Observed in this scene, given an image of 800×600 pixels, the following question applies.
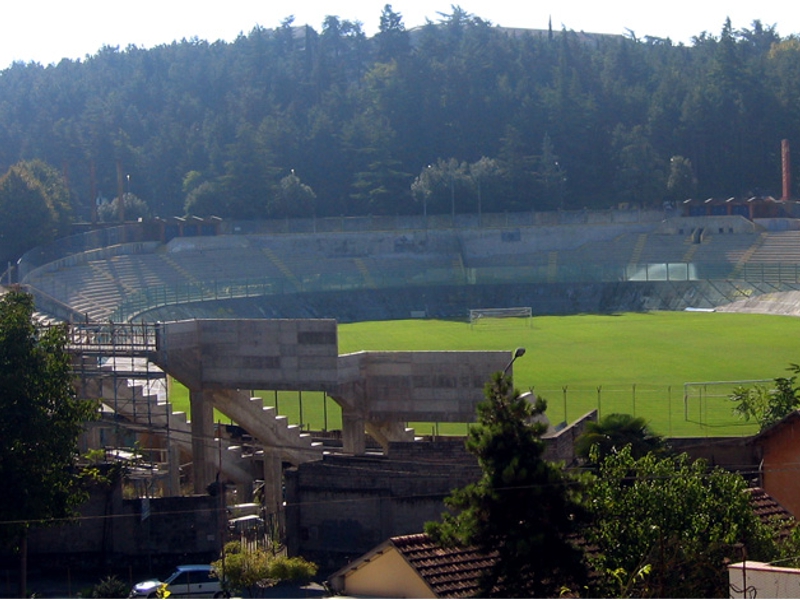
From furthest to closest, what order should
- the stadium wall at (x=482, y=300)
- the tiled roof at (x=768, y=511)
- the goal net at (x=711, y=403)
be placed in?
the stadium wall at (x=482, y=300) < the goal net at (x=711, y=403) < the tiled roof at (x=768, y=511)

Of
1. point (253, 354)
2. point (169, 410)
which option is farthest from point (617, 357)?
point (169, 410)

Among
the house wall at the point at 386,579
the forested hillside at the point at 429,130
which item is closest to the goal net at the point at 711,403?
the house wall at the point at 386,579

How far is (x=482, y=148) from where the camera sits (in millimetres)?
115688

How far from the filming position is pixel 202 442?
1160 inches

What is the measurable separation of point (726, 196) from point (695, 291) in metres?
33.2

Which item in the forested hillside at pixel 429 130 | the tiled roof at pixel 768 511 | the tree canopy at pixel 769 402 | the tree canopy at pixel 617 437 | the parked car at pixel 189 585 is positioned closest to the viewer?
the tiled roof at pixel 768 511

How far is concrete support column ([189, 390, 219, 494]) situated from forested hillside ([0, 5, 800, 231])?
67581 millimetres

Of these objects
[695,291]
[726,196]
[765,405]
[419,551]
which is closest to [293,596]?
[419,551]

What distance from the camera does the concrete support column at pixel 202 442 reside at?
2952 centimetres

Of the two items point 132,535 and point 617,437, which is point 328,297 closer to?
point 132,535

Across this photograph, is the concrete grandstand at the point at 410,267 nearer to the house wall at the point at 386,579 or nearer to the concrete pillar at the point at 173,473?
the concrete pillar at the point at 173,473

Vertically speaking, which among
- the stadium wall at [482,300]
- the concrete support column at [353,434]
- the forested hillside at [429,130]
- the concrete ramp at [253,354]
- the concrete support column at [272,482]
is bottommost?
the concrete support column at [272,482]

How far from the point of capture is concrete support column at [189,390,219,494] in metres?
29.5

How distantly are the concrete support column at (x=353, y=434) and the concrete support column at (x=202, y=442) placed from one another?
9.17 feet
